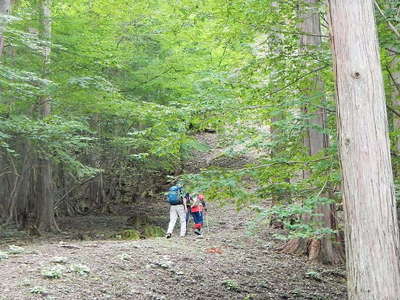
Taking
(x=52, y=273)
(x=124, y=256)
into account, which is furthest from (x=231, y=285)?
(x=52, y=273)

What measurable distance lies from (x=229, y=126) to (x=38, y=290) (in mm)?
8021

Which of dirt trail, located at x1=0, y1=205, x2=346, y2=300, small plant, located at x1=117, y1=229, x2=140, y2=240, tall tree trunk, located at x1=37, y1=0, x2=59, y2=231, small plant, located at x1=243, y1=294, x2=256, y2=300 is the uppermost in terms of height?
tall tree trunk, located at x1=37, y1=0, x2=59, y2=231

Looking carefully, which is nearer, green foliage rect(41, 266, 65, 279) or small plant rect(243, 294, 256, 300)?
green foliage rect(41, 266, 65, 279)

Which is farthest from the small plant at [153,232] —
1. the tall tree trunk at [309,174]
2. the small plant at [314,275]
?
the small plant at [314,275]

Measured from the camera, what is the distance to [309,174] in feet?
34.4

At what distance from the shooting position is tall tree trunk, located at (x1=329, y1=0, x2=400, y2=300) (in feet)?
14.9

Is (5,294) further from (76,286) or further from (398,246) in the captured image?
(398,246)

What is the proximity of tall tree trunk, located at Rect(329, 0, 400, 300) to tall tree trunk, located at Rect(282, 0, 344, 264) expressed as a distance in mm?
3060

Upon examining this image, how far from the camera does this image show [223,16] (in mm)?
8445

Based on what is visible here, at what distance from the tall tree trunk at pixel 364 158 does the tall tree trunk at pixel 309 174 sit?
120 inches

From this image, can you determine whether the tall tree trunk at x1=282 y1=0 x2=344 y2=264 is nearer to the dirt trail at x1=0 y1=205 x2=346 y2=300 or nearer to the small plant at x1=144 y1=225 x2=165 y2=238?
the dirt trail at x1=0 y1=205 x2=346 y2=300

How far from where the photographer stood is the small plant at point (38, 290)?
6.99 metres

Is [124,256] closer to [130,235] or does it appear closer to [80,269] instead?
[80,269]

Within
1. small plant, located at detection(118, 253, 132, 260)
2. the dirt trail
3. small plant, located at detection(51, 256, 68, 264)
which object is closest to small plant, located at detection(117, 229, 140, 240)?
the dirt trail
